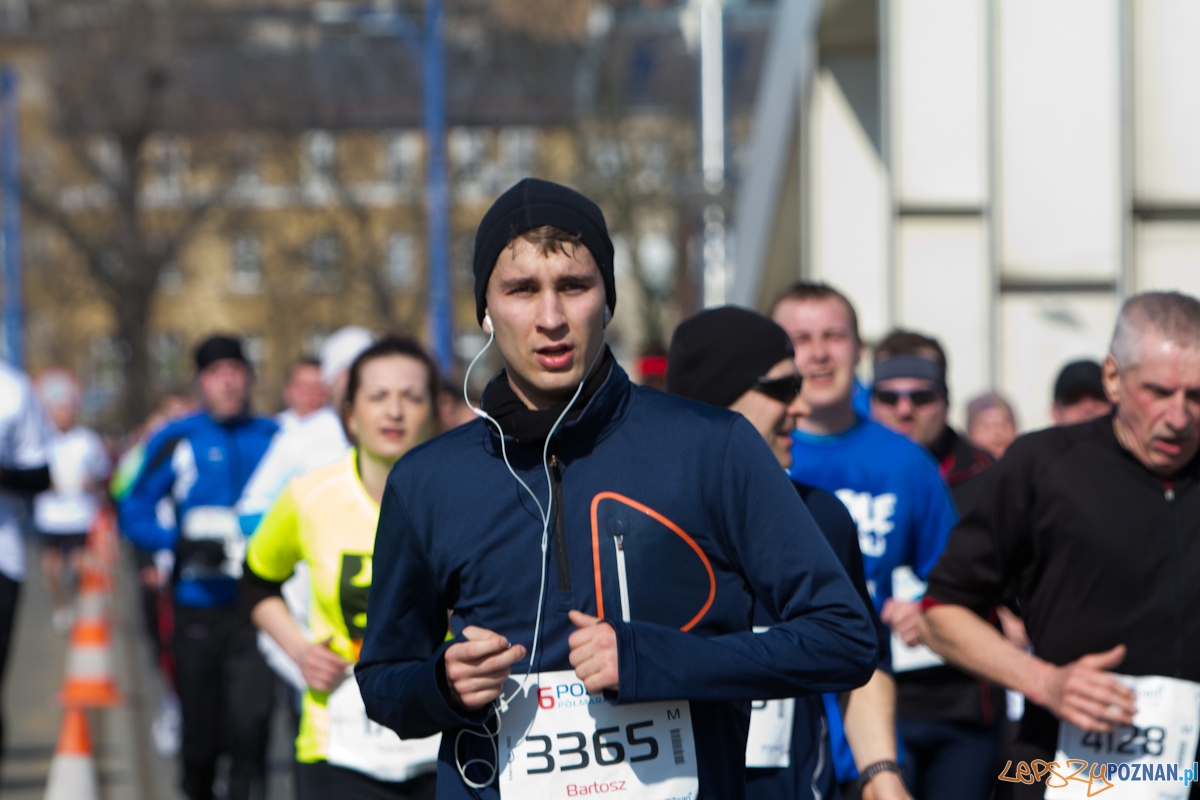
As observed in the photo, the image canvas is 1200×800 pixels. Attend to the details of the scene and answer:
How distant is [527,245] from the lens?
10.0 feet

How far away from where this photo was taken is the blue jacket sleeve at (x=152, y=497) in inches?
356

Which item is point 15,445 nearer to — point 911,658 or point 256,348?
point 911,658

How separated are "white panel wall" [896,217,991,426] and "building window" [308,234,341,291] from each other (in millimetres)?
30599

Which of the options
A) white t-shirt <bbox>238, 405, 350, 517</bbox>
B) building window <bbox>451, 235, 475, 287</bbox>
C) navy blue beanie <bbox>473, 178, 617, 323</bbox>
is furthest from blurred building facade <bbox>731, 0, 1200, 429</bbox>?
building window <bbox>451, 235, 475, 287</bbox>

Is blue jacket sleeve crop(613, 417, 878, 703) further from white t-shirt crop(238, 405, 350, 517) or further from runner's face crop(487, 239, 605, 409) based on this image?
white t-shirt crop(238, 405, 350, 517)

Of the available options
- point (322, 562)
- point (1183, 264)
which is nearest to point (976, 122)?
point (1183, 264)

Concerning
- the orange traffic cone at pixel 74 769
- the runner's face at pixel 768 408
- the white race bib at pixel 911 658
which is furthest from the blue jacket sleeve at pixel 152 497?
Result: the runner's face at pixel 768 408

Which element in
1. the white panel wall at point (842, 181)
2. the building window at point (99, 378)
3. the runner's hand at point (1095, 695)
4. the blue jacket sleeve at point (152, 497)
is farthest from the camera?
the building window at point (99, 378)

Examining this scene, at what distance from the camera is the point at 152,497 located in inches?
360

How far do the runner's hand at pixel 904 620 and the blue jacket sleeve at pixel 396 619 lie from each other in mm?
2291

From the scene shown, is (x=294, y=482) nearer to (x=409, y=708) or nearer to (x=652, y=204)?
(x=409, y=708)

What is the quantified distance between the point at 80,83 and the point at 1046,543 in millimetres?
38162

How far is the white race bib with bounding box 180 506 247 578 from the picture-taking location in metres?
8.62

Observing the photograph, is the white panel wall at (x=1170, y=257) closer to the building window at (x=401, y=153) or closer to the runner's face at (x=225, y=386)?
the runner's face at (x=225, y=386)
